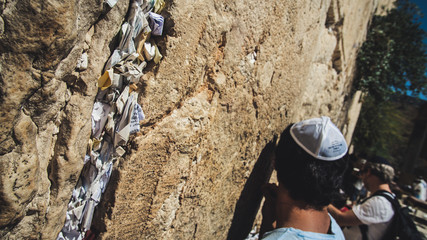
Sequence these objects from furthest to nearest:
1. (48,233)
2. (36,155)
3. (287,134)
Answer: (287,134)
(48,233)
(36,155)

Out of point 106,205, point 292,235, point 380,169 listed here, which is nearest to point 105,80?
point 106,205

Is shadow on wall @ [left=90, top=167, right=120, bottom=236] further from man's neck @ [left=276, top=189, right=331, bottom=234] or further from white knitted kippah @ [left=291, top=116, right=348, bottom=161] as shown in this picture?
white knitted kippah @ [left=291, top=116, right=348, bottom=161]

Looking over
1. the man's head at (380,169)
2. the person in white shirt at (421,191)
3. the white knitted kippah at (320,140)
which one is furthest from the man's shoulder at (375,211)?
the person in white shirt at (421,191)

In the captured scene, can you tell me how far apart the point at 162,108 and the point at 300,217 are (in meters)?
0.82

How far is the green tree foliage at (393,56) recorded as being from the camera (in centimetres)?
359

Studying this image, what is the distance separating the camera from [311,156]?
3.98 feet

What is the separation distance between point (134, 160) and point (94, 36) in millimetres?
409

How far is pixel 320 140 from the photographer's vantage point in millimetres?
1243

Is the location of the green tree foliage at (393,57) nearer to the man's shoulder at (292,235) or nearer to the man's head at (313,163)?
the man's head at (313,163)

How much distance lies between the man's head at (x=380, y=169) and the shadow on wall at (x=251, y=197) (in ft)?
3.47

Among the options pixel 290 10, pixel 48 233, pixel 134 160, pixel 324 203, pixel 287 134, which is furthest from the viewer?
pixel 287 134

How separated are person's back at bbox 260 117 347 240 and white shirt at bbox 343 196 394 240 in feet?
2.41

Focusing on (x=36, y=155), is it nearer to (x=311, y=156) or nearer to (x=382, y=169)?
(x=311, y=156)

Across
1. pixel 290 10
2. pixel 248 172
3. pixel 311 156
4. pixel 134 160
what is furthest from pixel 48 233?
pixel 290 10
